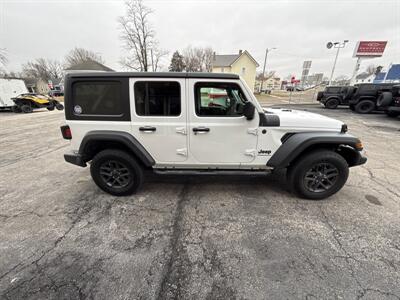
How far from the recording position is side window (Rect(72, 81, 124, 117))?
2.62 meters

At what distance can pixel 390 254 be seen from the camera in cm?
200

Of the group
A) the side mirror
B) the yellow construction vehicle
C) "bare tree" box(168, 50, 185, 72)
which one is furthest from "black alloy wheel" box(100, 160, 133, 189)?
"bare tree" box(168, 50, 185, 72)

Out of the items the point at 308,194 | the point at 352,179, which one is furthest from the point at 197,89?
the point at 352,179

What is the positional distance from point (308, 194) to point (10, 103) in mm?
22095

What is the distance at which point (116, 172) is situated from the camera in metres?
2.99

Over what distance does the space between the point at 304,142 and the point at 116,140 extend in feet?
9.09

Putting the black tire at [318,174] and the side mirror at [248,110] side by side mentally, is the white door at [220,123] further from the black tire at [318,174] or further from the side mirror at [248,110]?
the black tire at [318,174]

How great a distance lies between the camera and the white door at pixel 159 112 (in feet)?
8.54

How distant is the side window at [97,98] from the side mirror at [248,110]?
1782 millimetres

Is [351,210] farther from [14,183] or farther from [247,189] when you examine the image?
[14,183]

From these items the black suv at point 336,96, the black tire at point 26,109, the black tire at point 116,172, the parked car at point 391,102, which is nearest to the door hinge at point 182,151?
the black tire at point 116,172

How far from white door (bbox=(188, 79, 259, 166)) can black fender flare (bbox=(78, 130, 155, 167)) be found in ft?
2.55

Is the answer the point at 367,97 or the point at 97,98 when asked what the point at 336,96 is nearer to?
the point at 367,97

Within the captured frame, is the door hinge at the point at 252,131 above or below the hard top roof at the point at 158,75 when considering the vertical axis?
below
